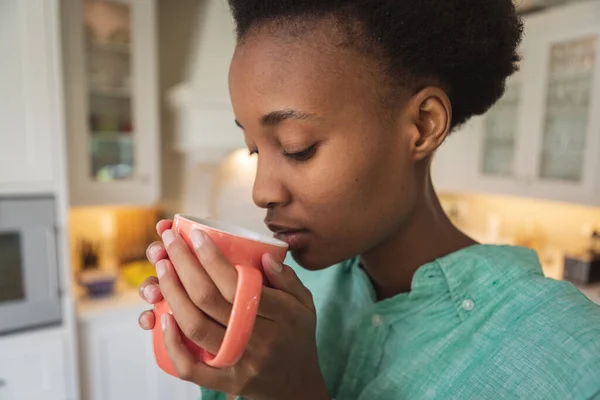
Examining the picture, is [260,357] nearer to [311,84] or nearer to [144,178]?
[311,84]

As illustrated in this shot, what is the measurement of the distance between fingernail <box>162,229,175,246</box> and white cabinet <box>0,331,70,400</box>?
1.52 m

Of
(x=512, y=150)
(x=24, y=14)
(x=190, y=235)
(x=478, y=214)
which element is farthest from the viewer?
(x=478, y=214)

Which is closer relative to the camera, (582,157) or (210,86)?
(582,157)

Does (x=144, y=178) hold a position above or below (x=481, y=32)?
below

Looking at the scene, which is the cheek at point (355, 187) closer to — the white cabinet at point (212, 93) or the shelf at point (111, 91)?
the white cabinet at point (212, 93)

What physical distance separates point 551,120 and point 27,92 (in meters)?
2.27

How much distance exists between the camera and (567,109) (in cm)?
198

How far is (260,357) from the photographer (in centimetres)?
41

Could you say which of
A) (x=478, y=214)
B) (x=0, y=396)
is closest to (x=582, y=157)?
(x=478, y=214)

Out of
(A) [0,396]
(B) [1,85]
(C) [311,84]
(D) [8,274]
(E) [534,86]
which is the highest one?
(E) [534,86]

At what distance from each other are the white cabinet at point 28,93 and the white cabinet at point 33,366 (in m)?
0.56

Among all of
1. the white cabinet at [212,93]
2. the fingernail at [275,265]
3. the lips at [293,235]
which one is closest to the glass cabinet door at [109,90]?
the white cabinet at [212,93]

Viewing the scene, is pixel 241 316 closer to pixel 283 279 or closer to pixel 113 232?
pixel 283 279

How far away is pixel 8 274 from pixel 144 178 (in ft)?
2.36
